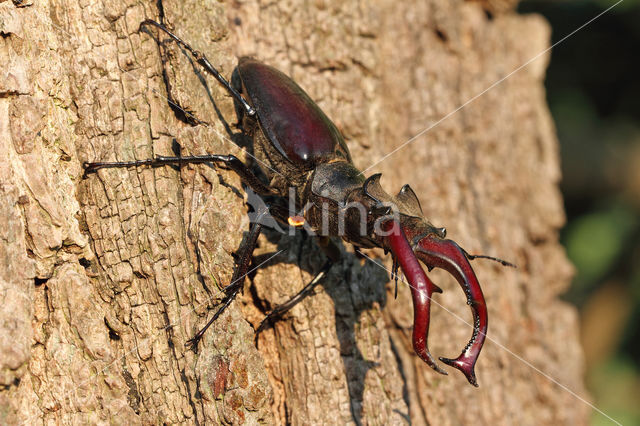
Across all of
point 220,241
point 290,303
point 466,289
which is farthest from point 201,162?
point 466,289

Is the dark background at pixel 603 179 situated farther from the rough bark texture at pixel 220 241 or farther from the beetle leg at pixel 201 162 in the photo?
the beetle leg at pixel 201 162

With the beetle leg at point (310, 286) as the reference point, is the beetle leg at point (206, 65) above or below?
above

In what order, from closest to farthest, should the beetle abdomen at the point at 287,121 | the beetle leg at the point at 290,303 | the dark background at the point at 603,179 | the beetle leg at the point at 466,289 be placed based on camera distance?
1. the beetle leg at the point at 466,289
2. the beetle leg at the point at 290,303
3. the beetle abdomen at the point at 287,121
4. the dark background at the point at 603,179

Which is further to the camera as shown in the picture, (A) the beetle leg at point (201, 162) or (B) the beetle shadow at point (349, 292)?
(B) the beetle shadow at point (349, 292)

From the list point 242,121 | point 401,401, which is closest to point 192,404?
point 401,401

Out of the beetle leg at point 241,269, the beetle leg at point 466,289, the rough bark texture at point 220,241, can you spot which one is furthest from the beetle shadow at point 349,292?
the beetle leg at point 466,289

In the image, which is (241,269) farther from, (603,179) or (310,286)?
(603,179)
